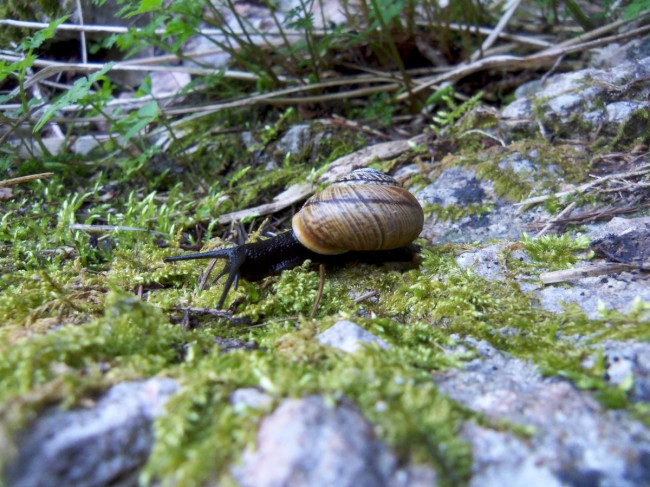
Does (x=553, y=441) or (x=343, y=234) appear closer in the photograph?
(x=553, y=441)

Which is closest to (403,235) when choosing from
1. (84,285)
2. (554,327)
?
(554,327)

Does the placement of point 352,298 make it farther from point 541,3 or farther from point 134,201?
point 541,3

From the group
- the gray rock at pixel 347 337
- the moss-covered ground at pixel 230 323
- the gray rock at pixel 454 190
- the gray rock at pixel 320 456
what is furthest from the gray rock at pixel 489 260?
the gray rock at pixel 320 456

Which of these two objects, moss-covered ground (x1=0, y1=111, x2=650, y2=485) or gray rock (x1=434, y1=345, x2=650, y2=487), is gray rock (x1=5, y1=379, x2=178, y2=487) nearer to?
moss-covered ground (x1=0, y1=111, x2=650, y2=485)

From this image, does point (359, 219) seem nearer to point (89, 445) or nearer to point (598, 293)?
point (598, 293)

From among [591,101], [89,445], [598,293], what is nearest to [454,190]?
[591,101]

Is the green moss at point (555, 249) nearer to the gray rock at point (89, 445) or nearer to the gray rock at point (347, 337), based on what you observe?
the gray rock at point (347, 337)

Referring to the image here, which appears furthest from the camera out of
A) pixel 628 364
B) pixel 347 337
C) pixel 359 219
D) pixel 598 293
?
pixel 359 219
